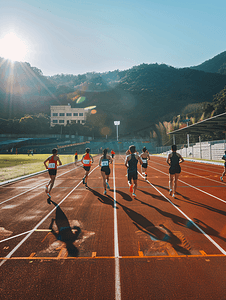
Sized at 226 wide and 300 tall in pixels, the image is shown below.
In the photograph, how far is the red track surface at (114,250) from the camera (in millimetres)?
2971

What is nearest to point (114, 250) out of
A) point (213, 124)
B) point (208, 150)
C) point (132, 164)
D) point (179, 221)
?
point (179, 221)

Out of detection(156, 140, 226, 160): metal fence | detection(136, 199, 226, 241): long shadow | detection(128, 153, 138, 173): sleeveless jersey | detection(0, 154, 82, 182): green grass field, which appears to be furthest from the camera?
detection(156, 140, 226, 160): metal fence

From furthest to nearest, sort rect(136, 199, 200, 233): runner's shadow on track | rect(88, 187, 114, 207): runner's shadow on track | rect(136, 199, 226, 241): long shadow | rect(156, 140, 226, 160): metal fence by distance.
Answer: rect(156, 140, 226, 160): metal fence < rect(88, 187, 114, 207): runner's shadow on track < rect(136, 199, 200, 233): runner's shadow on track < rect(136, 199, 226, 241): long shadow

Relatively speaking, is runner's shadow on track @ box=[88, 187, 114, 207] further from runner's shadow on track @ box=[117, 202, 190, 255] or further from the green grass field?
the green grass field

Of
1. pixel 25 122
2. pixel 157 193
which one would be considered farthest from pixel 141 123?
pixel 157 193

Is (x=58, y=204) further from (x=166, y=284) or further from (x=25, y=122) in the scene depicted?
(x=25, y=122)

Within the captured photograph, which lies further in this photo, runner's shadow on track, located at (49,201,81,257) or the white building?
the white building

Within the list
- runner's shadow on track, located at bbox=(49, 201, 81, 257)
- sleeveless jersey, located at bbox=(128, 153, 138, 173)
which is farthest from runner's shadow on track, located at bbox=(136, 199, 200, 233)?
runner's shadow on track, located at bbox=(49, 201, 81, 257)

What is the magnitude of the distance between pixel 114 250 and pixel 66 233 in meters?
1.48

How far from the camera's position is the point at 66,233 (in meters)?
4.92

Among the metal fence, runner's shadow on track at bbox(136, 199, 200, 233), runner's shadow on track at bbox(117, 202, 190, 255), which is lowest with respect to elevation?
runner's shadow on track at bbox(136, 199, 200, 233)

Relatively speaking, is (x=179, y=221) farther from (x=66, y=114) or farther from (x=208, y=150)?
(x=66, y=114)

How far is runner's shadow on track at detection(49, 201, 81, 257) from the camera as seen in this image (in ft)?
13.5

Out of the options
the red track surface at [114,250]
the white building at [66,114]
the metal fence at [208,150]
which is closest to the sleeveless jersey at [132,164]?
the red track surface at [114,250]
